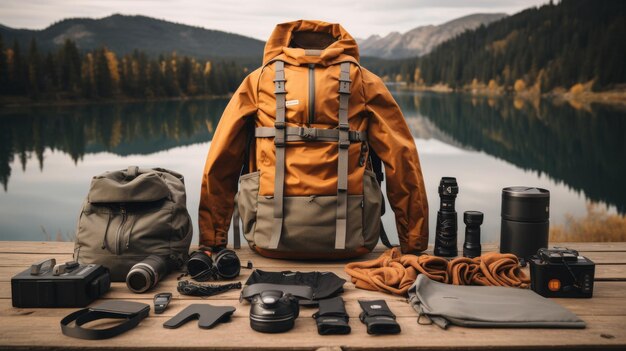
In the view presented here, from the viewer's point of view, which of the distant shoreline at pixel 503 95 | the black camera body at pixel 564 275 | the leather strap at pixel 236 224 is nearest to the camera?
the black camera body at pixel 564 275

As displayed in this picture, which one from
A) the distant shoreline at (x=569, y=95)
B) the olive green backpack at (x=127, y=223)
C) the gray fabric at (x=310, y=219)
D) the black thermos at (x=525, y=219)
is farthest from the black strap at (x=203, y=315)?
the distant shoreline at (x=569, y=95)

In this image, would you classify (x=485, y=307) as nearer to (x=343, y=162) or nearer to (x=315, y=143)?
(x=343, y=162)

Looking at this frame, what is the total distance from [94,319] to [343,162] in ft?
5.77

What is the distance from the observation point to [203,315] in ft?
8.67

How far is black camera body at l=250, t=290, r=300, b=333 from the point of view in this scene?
8.16 feet

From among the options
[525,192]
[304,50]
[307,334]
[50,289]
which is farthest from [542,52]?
[50,289]

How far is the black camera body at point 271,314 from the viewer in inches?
97.9

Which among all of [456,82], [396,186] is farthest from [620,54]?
[396,186]

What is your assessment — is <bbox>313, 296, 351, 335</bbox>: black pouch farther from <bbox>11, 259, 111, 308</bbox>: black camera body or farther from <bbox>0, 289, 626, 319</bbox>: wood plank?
<bbox>11, 259, 111, 308</bbox>: black camera body

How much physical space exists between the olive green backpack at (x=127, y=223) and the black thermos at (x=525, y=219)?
2.09 metres

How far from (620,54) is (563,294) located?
59761 millimetres

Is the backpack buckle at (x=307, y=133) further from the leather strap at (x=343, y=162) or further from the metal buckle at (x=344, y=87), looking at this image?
the metal buckle at (x=344, y=87)

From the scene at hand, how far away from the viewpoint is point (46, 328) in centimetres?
254

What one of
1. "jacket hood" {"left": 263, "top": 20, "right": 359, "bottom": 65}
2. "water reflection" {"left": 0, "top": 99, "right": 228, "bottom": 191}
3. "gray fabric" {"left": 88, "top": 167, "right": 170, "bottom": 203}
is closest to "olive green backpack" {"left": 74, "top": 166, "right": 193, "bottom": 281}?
A: "gray fabric" {"left": 88, "top": 167, "right": 170, "bottom": 203}
